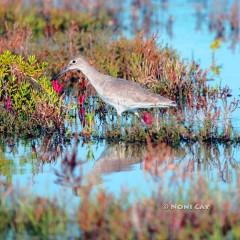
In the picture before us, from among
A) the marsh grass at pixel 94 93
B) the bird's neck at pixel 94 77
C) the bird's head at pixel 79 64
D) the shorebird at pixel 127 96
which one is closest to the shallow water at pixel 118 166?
the marsh grass at pixel 94 93

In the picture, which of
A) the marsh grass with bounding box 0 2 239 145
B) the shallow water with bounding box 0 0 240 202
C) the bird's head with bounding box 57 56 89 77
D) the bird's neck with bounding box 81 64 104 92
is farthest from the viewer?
the bird's head with bounding box 57 56 89 77

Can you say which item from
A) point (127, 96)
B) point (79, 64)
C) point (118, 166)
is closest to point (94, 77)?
point (79, 64)

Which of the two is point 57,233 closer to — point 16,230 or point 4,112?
point 16,230

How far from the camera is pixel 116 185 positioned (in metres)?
8.12

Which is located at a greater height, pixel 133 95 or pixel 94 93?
pixel 133 95

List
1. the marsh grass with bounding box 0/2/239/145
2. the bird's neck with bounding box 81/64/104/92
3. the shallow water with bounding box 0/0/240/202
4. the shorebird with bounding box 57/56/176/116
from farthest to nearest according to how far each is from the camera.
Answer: the bird's neck with bounding box 81/64/104/92 < the shorebird with bounding box 57/56/176/116 < the marsh grass with bounding box 0/2/239/145 < the shallow water with bounding box 0/0/240/202

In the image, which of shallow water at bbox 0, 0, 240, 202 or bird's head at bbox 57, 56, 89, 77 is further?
bird's head at bbox 57, 56, 89, 77

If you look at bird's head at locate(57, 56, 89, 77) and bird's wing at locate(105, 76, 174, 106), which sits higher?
bird's head at locate(57, 56, 89, 77)

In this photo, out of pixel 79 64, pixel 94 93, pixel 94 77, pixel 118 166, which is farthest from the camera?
pixel 94 93

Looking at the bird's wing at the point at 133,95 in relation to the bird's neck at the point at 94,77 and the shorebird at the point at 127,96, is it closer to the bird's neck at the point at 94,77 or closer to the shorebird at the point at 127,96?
the shorebird at the point at 127,96

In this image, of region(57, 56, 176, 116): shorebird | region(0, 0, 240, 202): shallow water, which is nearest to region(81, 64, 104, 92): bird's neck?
region(57, 56, 176, 116): shorebird

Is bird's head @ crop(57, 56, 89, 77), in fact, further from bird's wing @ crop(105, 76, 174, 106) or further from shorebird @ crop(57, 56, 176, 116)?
bird's wing @ crop(105, 76, 174, 106)

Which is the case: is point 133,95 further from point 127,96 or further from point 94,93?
point 94,93

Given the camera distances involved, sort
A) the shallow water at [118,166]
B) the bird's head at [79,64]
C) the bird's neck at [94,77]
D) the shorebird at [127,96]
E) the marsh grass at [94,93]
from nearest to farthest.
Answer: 1. the shallow water at [118,166]
2. the marsh grass at [94,93]
3. the shorebird at [127,96]
4. the bird's neck at [94,77]
5. the bird's head at [79,64]
